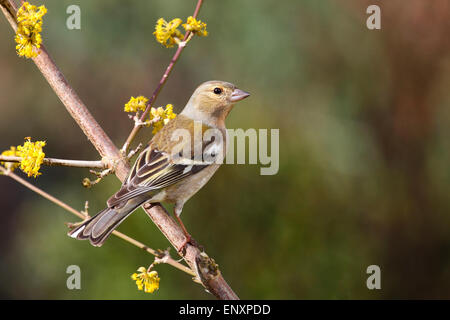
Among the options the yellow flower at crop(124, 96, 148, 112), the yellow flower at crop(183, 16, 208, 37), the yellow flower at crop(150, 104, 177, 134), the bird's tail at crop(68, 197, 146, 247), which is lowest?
the bird's tail at crop(68, 197, 146, 247)

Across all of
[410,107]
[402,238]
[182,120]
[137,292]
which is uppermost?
[410,107]

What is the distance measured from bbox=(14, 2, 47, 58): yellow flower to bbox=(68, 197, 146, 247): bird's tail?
2.23 ft

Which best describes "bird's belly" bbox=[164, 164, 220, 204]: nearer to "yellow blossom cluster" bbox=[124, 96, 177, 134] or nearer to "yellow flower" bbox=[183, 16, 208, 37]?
A: "yellow blossom cluster" bbox=[124, 96, 177, 134]

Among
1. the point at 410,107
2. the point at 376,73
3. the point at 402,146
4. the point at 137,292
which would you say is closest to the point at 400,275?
the point at 402,146

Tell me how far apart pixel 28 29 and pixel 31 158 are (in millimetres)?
428

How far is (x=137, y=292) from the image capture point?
3.79 metres

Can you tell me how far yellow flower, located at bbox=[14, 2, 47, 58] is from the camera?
1830 millimetres

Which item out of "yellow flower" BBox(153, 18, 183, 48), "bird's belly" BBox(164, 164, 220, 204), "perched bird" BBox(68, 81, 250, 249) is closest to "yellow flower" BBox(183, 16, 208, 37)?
"yellow flower" BBox(153, 18, 183, 48)

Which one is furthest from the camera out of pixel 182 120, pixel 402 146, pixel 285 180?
pixel 402 146

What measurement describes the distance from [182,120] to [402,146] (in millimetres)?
2082

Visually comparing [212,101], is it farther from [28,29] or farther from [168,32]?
[28,29]

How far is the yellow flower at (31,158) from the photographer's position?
189 cm

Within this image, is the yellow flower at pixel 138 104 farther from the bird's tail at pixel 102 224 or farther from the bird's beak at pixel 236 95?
the bird's beak at pixel 236 95

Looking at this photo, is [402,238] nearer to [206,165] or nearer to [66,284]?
[206,165]
